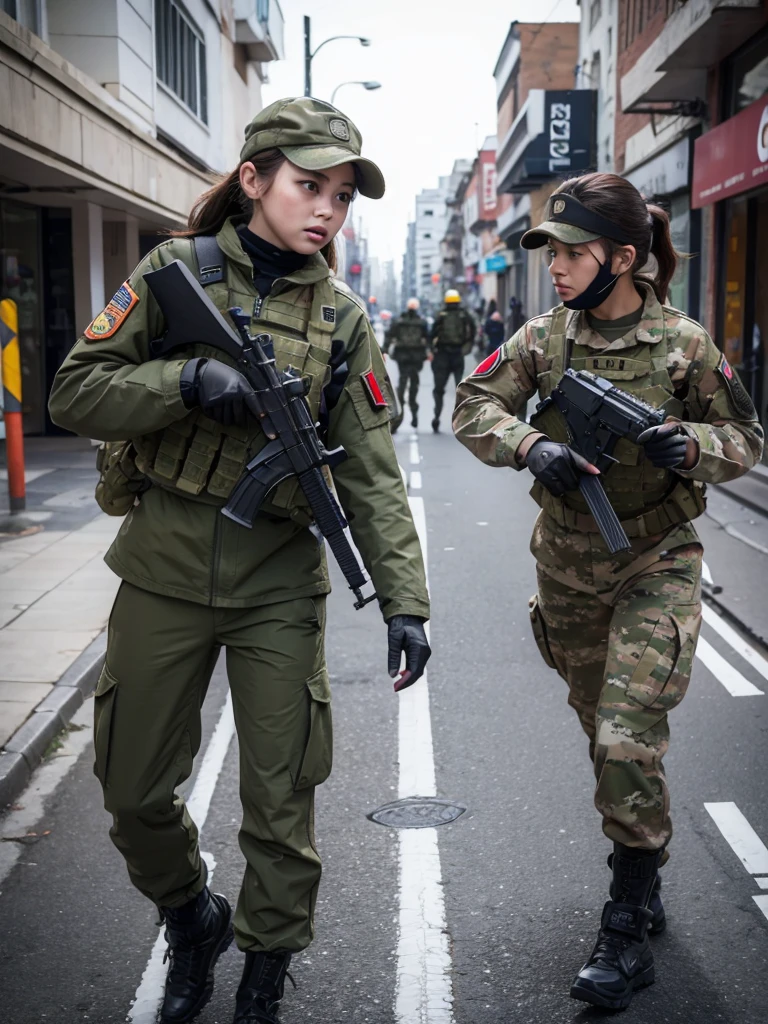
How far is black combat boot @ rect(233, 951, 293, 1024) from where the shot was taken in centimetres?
288

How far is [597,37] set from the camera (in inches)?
1287

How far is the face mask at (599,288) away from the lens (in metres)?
3.39

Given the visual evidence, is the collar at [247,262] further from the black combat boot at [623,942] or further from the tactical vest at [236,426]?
the black combat boot at [623,942]

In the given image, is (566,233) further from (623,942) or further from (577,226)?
(623,942)

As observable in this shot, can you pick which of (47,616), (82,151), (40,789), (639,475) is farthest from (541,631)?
(82,151)

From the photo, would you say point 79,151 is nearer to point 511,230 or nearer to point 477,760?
point 477,760

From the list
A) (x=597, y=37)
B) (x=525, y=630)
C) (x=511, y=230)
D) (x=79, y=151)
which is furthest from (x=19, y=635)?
(x=511, y=230)

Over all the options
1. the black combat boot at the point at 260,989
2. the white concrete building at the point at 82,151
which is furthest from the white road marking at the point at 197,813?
the white concrete building at the point at 82,151

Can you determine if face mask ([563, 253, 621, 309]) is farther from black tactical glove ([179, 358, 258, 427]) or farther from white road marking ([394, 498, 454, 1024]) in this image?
white road marking ([394, 498, 454, 1024])

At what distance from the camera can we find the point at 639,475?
342 centimetres

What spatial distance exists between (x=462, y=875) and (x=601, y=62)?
3142cm

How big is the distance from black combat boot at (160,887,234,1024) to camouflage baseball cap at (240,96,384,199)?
1813 millimetres

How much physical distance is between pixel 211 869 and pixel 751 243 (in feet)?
48.1

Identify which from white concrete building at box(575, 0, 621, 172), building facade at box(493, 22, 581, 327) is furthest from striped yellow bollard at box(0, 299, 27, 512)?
white concrete building at box(575, 0, 621, 172)
